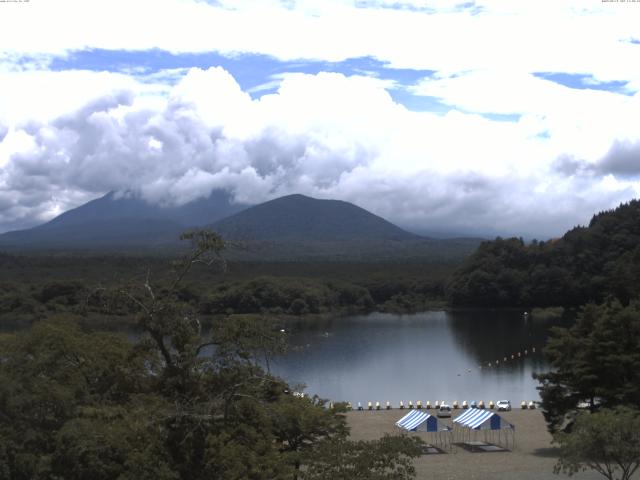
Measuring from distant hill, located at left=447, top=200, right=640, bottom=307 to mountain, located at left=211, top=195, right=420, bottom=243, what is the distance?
8472cm

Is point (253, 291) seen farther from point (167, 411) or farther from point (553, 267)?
point (167, 411)

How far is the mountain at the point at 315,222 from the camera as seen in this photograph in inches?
6240

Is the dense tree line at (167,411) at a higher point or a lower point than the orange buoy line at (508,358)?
higher

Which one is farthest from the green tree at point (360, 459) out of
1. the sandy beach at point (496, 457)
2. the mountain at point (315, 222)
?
the mountain at point (315, 222)

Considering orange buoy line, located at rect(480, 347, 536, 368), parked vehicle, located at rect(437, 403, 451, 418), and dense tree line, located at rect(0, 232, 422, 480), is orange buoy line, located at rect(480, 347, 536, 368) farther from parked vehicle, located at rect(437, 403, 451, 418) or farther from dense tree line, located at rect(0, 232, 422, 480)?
dense tree line, located at rect(0, 232, 422, 480)

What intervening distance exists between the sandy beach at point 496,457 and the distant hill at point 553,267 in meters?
38.3

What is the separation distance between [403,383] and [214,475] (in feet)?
81.6

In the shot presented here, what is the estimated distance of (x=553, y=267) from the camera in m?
62.9

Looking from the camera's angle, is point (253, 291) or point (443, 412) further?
point (253, 291)

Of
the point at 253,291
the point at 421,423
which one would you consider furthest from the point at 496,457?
the point at 253,291

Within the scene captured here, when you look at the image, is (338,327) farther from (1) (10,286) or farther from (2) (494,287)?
(1) (10,286)

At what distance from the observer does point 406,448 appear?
9.82 metres

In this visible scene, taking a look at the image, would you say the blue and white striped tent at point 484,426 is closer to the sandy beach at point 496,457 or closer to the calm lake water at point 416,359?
the sandy beach at point 496,457

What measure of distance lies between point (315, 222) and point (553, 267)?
356ft
